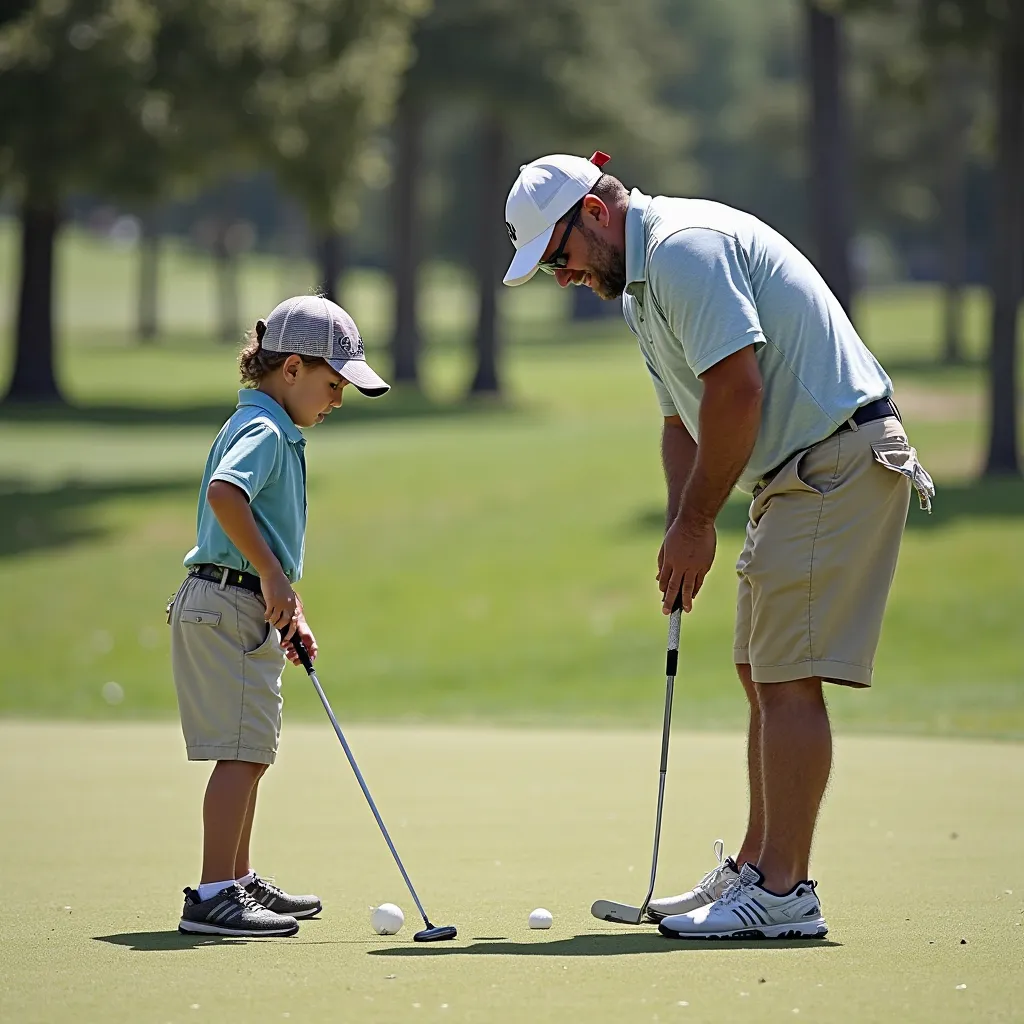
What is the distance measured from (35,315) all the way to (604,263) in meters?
24.5

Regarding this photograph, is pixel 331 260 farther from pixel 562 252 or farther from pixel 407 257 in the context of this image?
pixel 562 252

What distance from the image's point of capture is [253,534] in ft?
16.5

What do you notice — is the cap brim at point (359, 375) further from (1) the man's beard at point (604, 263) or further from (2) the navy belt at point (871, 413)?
(2) the navy belt at point (871, 413)

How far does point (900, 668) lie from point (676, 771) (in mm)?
6615

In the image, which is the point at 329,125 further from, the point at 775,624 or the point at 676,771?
the point at 775,624

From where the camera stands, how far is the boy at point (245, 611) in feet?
16.6

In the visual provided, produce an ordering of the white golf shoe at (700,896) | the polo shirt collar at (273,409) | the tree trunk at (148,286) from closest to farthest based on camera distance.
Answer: the white golf shoe at (700,896) < the polo shirt collar at (273,409) < the tree trunk at (148,286)

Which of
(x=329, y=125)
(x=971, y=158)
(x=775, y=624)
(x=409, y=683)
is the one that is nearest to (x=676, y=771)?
(x=775, y=624)

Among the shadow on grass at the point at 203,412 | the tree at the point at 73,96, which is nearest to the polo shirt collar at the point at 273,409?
the tree at the point at 73,96

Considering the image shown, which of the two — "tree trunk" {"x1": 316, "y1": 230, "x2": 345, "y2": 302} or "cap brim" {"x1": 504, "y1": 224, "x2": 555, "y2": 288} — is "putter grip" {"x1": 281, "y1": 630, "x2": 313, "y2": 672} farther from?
"tree trunk" {"x1": 316, "y1": 230, "x2": 345, "y2": 302}

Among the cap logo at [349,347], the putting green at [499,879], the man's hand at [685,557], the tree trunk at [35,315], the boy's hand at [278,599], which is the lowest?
the putting green at [499,879]

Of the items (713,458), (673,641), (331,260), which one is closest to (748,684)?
(673,641)

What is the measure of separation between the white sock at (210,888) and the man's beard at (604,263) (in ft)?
6.21

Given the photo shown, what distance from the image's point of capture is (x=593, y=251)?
5.01m
